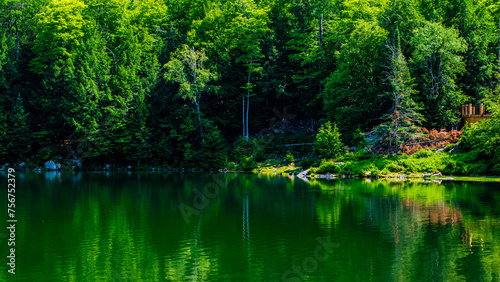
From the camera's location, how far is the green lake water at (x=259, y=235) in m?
14.8

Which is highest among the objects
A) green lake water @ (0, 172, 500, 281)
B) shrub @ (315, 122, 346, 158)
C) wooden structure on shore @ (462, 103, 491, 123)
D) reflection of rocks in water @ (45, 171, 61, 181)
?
wooden structure on shore @ (462, 103, 491, 123)

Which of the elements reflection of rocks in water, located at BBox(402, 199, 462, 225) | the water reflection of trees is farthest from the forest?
reflection of rocks in water, located at BBox(402, 199, 462, 225)

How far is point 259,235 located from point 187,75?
36.8 m

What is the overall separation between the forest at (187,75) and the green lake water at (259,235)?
768 inches

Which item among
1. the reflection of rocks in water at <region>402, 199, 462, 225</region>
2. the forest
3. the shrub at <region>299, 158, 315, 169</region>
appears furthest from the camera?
the forest

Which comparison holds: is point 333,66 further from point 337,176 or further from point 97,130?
point 97,130

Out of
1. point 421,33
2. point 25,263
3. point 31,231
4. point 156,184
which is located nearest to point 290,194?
point 156,184

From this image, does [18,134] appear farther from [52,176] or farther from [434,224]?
[434,224]

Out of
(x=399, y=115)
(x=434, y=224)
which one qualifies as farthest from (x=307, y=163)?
(x=434, y=224)

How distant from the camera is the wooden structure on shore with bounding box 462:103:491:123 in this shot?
145 ft

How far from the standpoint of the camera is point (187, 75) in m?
54.3

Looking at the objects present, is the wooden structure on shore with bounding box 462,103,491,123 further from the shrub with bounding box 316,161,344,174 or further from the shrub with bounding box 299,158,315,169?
the shrub with bounding box 299,158,315,169

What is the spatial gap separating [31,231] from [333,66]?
130 feet

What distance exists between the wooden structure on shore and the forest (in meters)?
2.43
